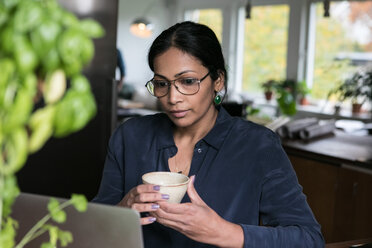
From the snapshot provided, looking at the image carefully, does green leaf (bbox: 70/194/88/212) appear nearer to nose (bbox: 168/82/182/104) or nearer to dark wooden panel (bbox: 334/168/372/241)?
nose (bbox: 168/82/182/104)

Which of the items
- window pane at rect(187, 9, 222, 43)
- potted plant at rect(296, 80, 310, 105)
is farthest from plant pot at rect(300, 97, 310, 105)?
window pane at rect(187, 9, 222, 43)

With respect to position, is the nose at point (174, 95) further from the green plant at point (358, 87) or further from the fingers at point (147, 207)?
the green plant at point (358, 87)

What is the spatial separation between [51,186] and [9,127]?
9.76 ft

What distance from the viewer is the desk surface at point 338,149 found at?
8.10ft

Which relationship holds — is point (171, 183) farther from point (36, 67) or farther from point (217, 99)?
point (36, 67)

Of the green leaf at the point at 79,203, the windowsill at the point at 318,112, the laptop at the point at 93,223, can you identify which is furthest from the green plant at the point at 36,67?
the windowsill at the point at 318,112

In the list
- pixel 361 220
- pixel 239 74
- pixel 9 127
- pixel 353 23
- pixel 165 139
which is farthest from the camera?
pixel 239 74

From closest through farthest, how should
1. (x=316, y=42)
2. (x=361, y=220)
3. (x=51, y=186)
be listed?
(x=361, y=220) < (x=51, y=186) < (x=316, y=42)

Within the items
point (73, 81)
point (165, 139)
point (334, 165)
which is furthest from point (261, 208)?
point (334, 165)

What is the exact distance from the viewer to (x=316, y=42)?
622cm

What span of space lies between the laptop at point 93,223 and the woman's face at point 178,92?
0.63 meters

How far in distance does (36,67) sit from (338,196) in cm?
246

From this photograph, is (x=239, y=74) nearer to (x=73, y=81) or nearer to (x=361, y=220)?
(x=361, y=220)

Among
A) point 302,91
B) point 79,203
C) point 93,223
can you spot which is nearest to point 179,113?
point 93,223
